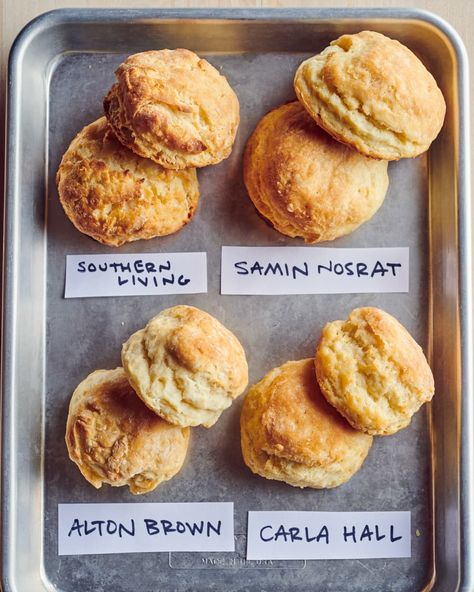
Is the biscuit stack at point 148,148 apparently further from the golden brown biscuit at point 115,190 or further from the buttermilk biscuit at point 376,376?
the buttermilk biscuit at point 376,376

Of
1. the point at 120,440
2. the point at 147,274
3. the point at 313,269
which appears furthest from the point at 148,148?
the point at 120,440

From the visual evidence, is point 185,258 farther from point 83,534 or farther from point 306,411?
point 83,534

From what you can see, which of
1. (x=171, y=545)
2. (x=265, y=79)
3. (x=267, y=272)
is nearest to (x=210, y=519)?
(x=171, y=545)

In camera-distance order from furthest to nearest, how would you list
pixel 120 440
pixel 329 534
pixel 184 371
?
pixel 329 534
pixel 120 440
pixel 184 371

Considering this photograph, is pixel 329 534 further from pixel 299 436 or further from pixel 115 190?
pixel 115 190

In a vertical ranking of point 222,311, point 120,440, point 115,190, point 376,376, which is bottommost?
point 120,440

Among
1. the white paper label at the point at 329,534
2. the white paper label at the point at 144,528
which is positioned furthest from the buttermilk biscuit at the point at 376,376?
the white paper label at the point at 144,528
